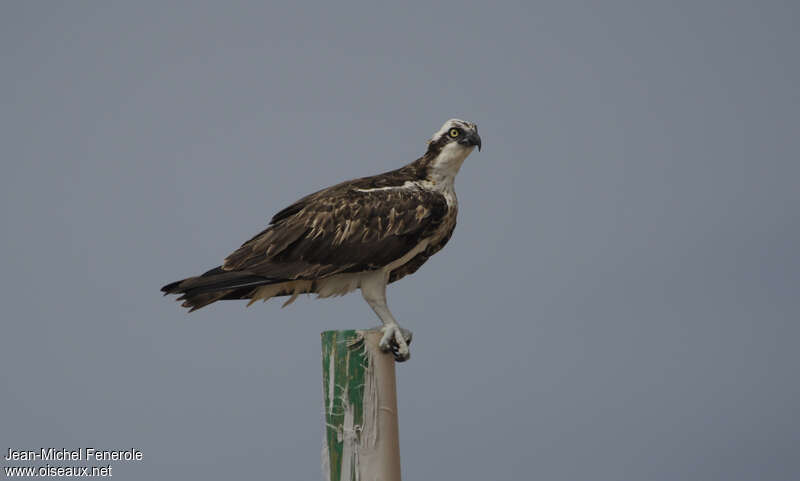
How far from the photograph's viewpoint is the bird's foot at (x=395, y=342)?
23.4ft

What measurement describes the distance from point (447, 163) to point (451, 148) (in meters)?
0.15

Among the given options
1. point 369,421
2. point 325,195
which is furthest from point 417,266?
point 369,421

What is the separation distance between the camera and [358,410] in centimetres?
683

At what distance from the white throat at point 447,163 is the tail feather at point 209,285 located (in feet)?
6.08

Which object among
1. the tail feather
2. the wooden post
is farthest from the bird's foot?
the tail feather

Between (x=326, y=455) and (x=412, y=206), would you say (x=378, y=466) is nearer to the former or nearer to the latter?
(x=326, y=455)

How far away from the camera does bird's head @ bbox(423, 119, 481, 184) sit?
7.86 meters

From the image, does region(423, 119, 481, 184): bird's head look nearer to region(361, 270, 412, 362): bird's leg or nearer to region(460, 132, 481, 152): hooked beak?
region(460, 132, 481, 152): hooked beak

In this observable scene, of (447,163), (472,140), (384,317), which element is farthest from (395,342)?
(472,140)

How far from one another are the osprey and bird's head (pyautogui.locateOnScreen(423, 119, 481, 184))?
1 centimetres

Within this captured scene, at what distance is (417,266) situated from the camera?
8078mm

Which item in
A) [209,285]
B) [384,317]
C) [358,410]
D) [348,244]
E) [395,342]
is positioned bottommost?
[358,410]

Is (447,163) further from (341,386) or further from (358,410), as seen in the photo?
(358,410)

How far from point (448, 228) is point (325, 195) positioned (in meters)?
1.21
